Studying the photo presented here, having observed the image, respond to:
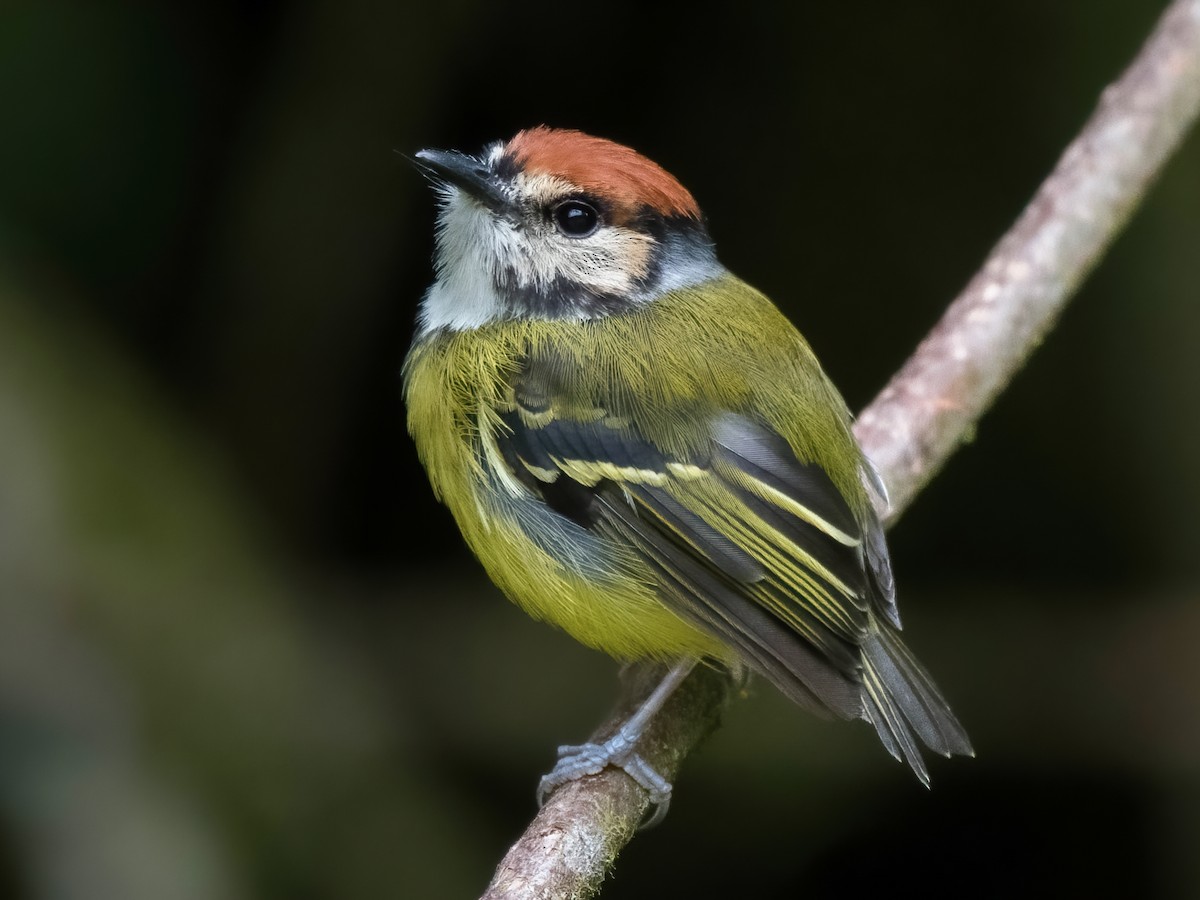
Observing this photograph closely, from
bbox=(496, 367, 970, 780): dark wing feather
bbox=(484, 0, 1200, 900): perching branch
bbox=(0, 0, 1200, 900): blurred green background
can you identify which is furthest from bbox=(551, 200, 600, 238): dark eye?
bbox=(0, 0, 1200, 900): blurred green background

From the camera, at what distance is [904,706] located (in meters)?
2.99

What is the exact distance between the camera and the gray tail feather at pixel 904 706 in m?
2.93

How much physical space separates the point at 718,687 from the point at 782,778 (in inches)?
52.4

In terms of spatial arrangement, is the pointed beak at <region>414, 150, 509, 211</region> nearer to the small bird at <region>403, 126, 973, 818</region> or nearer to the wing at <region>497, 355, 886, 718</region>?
the small bird at <region>403, 126, 973, 818</region>

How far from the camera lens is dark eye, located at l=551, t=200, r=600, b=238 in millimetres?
3289

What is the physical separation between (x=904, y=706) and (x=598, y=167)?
139 cm

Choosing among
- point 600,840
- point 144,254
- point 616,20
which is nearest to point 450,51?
point 616,20

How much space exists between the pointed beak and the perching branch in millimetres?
1127

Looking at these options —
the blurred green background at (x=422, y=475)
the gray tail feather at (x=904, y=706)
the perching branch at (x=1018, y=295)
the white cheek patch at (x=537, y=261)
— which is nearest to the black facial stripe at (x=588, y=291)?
the white cheek patch at (x=537, y=261)

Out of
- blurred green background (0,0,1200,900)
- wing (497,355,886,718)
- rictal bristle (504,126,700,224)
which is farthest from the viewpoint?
blurred green background (0,0,1200,900)

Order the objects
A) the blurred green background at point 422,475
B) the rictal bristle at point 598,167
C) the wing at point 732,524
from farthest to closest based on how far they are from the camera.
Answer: the blurred green background at point 422,475, the rictal bristle at point 598,167, the wing at point 732,524

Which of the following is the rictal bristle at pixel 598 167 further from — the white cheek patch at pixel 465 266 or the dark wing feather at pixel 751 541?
the dark wing feather at pixel 751 541

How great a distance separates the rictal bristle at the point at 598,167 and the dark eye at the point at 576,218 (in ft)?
0.15

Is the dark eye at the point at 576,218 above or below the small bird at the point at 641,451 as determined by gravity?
above
